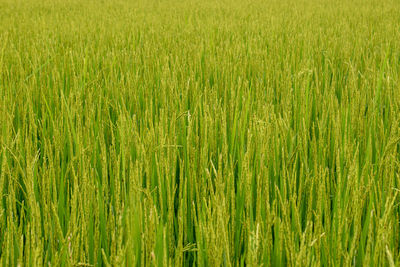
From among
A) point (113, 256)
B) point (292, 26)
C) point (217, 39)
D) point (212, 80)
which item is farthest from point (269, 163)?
point (292, 26)

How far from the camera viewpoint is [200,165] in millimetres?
931

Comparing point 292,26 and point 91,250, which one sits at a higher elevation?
point 292,26

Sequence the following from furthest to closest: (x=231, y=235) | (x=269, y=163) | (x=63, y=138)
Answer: (x=63, y=138) → (x=269, y=163) → (x=231, y=235)

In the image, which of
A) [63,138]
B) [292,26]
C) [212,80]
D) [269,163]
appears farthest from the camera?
[292,26]

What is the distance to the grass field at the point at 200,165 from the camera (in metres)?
0.60

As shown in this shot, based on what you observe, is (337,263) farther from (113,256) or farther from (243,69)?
(243,69)

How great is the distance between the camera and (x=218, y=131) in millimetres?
1234

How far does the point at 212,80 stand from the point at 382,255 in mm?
1487

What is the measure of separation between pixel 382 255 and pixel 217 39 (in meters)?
2.57

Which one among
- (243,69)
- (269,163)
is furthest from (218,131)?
(243,69)

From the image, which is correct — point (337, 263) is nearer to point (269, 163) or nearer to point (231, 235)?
point (231, 235)

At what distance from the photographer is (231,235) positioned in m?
0.70

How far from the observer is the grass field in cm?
60

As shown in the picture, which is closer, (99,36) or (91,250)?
(91,250)
